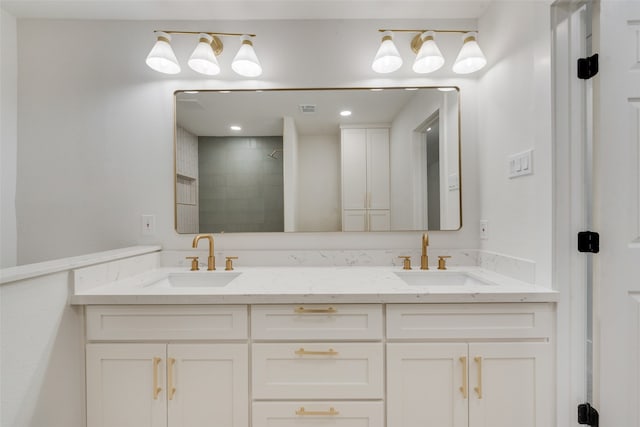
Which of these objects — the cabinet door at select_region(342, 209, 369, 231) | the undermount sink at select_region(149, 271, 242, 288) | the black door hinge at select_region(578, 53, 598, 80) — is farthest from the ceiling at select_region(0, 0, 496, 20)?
the undermount sink at select_region(149, 271, 242, 288)

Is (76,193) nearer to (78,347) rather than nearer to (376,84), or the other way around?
(78,347)

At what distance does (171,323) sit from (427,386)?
3.47 ft

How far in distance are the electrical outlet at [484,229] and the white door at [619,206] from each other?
58cm

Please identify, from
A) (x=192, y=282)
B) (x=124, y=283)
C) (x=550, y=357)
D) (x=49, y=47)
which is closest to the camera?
Result: (x=550, y=357)

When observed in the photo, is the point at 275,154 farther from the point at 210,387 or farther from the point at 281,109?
the point at 210,387

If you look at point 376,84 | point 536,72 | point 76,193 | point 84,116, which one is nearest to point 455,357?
point 536,72

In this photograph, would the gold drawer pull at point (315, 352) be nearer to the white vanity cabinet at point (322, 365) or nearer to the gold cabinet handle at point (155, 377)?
the white vanity cabinet at point (322, 365)

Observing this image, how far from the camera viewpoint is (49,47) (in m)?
1.74

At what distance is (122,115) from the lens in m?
1.76

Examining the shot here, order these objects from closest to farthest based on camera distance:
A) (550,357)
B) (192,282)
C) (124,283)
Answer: (550,357)
(124,283)
(192,282)

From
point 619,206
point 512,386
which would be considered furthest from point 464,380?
point 619,206

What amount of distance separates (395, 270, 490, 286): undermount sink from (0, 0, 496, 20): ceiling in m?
1.49

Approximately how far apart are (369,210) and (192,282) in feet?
3.56

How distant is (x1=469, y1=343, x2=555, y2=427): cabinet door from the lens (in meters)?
1.16
